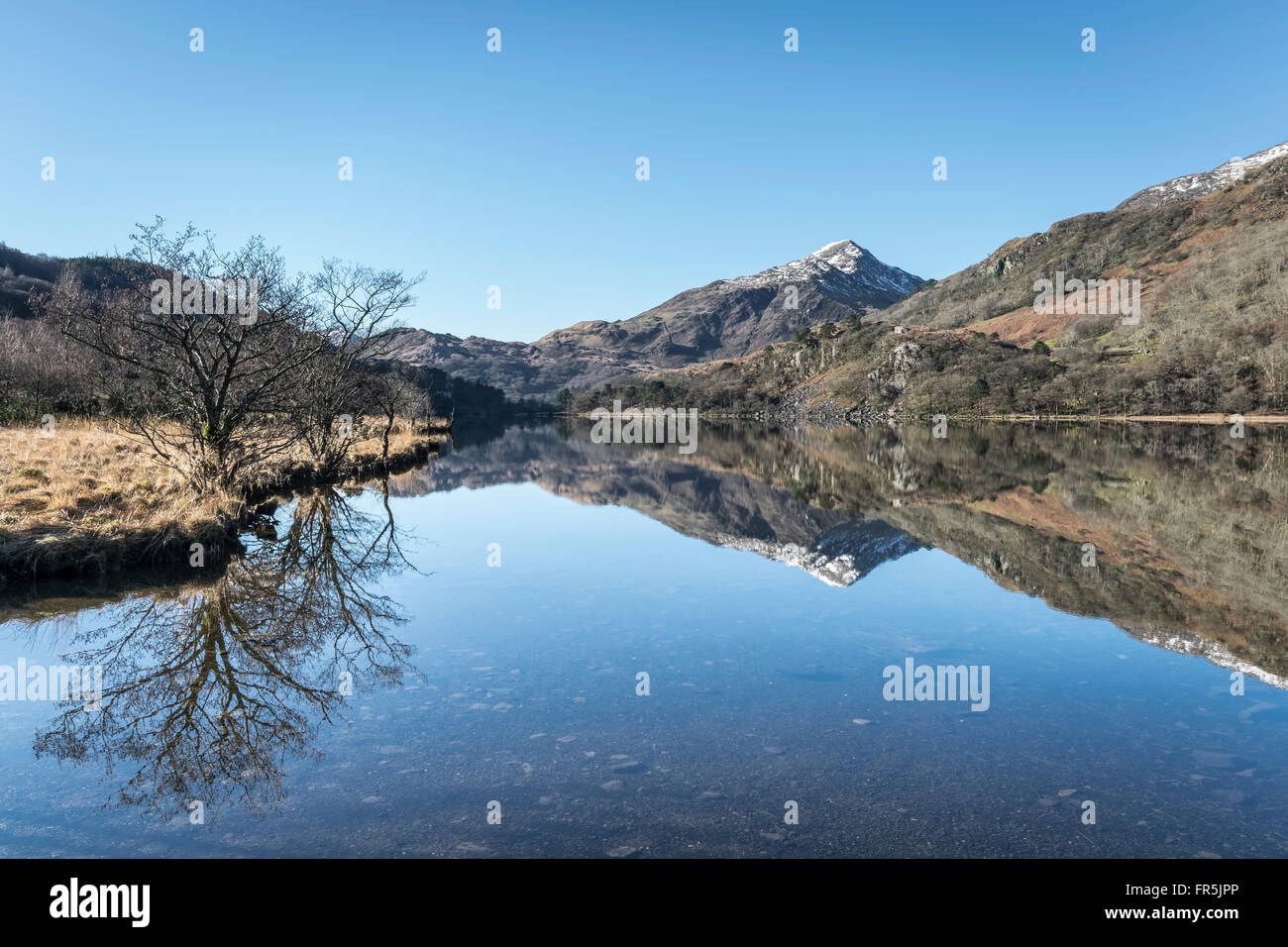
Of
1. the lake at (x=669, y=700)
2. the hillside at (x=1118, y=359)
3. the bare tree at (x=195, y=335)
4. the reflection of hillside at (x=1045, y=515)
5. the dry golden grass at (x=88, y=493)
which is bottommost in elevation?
the lake at (x=669, y=700)

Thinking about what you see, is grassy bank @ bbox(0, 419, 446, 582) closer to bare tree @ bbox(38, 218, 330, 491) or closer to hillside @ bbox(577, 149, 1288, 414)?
bare tree @ bbox(38, 218, 330, 491)

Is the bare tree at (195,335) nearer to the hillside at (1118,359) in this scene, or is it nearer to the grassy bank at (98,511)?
the grassy bank at (98,511)

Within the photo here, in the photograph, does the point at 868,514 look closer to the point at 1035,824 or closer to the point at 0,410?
the point at 1035,824

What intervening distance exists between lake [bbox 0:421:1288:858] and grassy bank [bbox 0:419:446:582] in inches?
38.2

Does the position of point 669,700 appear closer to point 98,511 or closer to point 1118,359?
point 98,511

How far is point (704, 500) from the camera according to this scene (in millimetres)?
31344

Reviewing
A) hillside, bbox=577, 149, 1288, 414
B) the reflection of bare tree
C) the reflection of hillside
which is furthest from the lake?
hillside, bbox=577, 149, 1288, 414

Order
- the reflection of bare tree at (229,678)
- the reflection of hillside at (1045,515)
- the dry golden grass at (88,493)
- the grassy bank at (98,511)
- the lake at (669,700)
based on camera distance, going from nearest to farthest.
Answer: the lake at (669,700)
the reflection of bare tree at (229,678)
the reflection of hillside at (1045,515)
the grassy bank at (98,511)
the dry golden grass at (88,493)

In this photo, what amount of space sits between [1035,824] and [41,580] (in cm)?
1692

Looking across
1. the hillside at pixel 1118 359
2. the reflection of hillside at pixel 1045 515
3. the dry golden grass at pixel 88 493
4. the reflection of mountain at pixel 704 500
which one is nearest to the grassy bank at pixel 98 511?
the dry golden grass at pixel 88 493

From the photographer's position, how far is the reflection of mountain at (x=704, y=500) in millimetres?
18594

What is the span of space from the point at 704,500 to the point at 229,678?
23.5 meters

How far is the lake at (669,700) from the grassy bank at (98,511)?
97 cm
